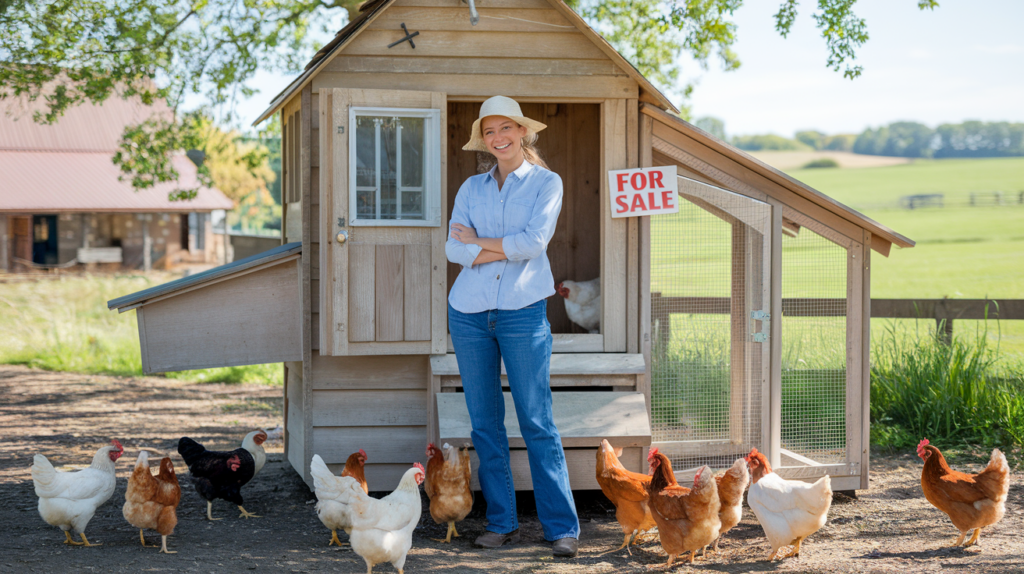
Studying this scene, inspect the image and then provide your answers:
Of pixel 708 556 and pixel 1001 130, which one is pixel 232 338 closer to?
pixel 708 556

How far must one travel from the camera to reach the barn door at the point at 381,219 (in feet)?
13.9

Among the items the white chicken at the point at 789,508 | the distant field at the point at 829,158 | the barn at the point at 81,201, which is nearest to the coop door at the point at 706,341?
the white chicken at the point at 789,508

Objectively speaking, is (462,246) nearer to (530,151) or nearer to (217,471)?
(530,151)

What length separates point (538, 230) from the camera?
11.4 feet

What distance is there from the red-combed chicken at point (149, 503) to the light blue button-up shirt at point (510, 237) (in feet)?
5.39

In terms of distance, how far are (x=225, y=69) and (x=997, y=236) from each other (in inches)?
1301

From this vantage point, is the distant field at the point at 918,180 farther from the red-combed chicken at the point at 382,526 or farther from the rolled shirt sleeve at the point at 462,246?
the red-combed chicken at the point at 382,526

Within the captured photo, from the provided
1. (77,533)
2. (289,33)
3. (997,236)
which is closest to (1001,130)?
(997,236)

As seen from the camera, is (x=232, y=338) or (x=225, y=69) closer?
(x=232, y=338)

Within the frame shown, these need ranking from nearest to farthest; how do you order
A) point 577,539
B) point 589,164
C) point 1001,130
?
point 577,539, point 589,164, point 1001,130

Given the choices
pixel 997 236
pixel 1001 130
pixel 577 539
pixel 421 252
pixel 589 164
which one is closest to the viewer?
pixel 577 539

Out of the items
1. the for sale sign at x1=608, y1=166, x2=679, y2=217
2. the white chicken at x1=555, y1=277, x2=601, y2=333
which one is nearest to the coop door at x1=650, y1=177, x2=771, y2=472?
the for sale sign at x1=608, y1=166, x2=679, y2=217

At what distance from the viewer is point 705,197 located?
437 centimetres

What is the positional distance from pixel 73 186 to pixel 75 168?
90cm
